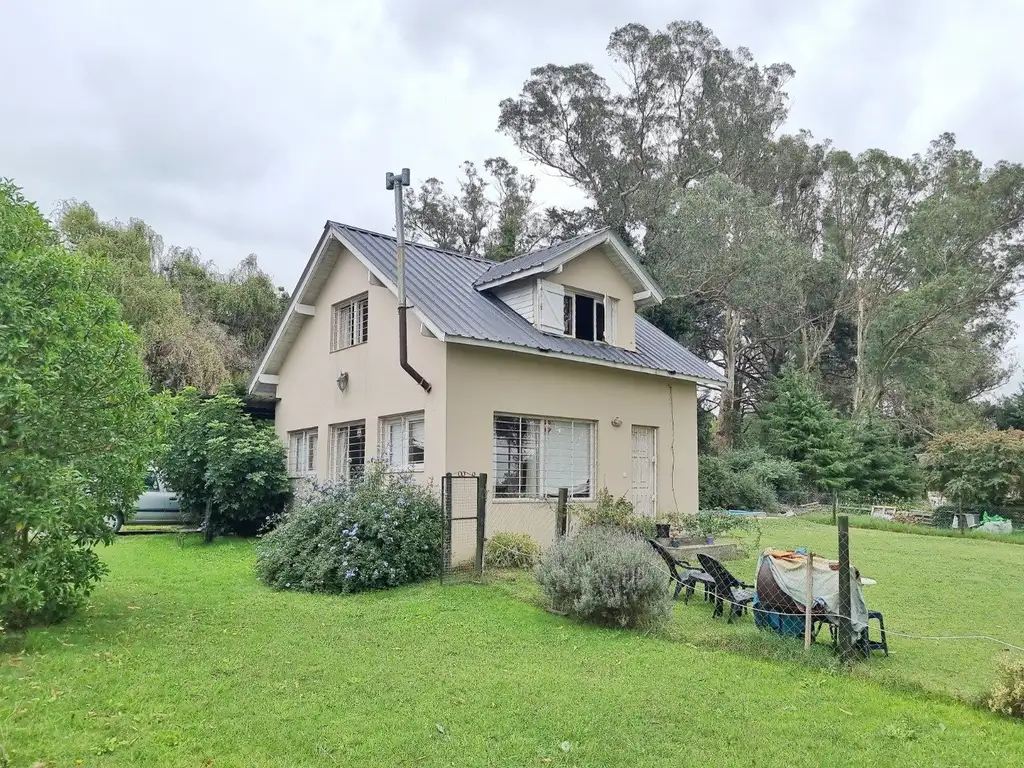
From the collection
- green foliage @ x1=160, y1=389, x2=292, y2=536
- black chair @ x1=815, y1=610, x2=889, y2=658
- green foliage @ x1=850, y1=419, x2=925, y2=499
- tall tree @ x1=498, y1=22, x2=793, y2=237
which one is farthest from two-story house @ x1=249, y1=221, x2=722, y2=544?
tall tree @ x1=498, y1=22, x2=793, y2=237

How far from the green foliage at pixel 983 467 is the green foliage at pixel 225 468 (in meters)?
19.2

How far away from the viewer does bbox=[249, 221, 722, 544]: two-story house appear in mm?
12094

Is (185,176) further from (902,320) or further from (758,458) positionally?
(902,320)

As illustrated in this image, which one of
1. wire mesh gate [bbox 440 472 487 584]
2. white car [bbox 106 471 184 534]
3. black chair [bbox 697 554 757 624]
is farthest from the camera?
white car [bbox 106 471 184 534]

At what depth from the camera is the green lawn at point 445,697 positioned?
14.6 feet

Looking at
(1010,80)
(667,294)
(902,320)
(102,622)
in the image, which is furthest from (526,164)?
(102,622)

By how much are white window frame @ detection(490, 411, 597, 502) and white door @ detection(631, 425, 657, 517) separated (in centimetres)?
127

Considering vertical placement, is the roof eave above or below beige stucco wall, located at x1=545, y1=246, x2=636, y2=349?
below

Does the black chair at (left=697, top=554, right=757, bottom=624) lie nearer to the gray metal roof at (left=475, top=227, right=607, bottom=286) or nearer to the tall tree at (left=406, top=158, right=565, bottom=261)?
the gray metal roof at (left=475, top=227, right=607, bottom=286)

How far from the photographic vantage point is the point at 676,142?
38.2 m

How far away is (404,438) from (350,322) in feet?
11.5

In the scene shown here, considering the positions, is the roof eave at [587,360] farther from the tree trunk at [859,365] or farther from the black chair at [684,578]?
the tree trunk at [859,365]

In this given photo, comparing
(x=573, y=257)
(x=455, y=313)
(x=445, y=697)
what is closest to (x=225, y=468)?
(x=455, y=313)

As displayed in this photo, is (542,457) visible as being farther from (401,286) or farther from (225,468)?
(225,468)
